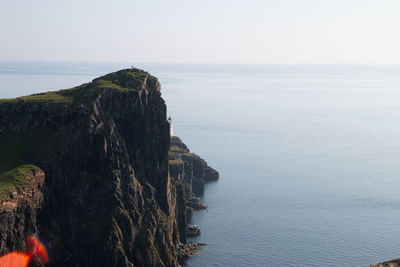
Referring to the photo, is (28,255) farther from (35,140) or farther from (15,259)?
(35,140)

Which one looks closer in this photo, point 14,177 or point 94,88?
point 14,177

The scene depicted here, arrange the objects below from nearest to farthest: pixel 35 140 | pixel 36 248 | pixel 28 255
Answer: pixel 28 255, pixel 36 248, pixel 35 140

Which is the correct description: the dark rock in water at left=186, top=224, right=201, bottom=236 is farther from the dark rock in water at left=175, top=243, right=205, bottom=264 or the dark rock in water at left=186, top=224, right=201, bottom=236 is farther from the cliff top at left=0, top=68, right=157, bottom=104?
the cliff top at left=0, top=68, right=157, bottom=104

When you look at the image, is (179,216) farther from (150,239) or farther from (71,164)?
(71,164)

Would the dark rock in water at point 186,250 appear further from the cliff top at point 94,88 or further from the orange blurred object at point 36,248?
the cliff top at point 94,88

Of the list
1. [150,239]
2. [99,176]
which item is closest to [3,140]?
[99,176]

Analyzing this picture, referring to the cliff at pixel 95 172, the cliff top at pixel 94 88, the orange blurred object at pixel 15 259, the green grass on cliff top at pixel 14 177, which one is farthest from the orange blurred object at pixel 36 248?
the cliff top at pixel 94 88

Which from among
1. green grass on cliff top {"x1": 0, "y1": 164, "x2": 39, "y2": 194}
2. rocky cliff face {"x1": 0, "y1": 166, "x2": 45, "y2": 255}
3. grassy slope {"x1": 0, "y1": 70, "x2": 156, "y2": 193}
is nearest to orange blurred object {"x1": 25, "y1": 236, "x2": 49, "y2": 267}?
rocky cliff face {"x1": 0, "y1": 166, "x2": 45, "y2": 255}

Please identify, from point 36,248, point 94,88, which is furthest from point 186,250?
point 36,248
